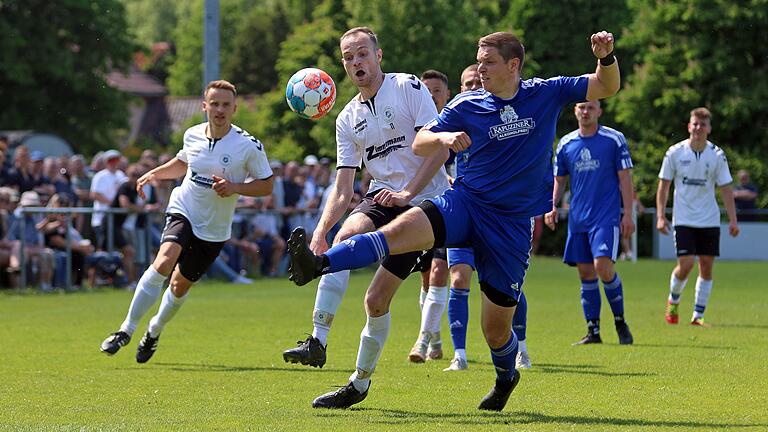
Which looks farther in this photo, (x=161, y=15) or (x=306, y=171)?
(x=161, y=15)

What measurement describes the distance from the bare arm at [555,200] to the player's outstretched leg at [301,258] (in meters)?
5.17

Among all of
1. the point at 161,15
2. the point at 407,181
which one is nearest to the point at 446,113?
the point at 407,181

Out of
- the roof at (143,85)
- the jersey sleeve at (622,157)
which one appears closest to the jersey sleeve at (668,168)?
the jersey sleeve at (622,157)

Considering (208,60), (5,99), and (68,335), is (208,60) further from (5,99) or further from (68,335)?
(5,99)

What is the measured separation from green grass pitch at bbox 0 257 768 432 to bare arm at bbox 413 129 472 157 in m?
1.55

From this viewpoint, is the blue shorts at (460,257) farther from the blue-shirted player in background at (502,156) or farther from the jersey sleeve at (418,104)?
the blue-shirted player in background at (502,156)

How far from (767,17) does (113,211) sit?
2606cm

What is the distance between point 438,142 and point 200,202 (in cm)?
433

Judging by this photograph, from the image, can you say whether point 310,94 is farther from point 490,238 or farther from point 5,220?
point 5,220

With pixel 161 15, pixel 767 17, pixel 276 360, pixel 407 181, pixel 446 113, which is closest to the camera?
pixel 446 113

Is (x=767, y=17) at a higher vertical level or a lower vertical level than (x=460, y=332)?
higher

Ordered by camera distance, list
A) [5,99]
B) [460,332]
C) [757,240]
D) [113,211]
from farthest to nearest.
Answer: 1. [5,99]
2. [757,240]
3. [113,211]
4. [460,332]

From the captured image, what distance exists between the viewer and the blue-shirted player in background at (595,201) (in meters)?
13.0

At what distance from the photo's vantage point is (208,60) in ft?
69.3
